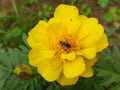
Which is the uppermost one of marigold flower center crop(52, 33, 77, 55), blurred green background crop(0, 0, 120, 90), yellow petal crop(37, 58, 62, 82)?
marigold flower center crop(52, 33, 77, 55)

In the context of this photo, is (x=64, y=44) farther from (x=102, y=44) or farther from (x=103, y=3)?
(x=103, y=3)

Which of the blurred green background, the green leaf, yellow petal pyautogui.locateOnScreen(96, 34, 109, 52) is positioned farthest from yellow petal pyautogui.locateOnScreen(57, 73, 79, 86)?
the green leaf

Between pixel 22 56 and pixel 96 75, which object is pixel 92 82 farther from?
pixel 22 56

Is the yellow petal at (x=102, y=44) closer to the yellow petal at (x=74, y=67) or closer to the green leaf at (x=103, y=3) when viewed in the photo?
the yellow petal at (x=74, y=67)

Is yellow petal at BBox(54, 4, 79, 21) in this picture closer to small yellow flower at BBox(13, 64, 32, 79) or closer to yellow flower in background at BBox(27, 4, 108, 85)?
yellow flower in background at BBox(27, 4, 108, 85)

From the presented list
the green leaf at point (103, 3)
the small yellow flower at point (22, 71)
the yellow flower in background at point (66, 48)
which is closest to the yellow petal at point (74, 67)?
the yellow flower in background at point (66, 48)

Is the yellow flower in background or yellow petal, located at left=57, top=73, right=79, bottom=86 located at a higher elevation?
the yellow flower in background

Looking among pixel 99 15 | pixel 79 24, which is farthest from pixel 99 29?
pixel 99 15
